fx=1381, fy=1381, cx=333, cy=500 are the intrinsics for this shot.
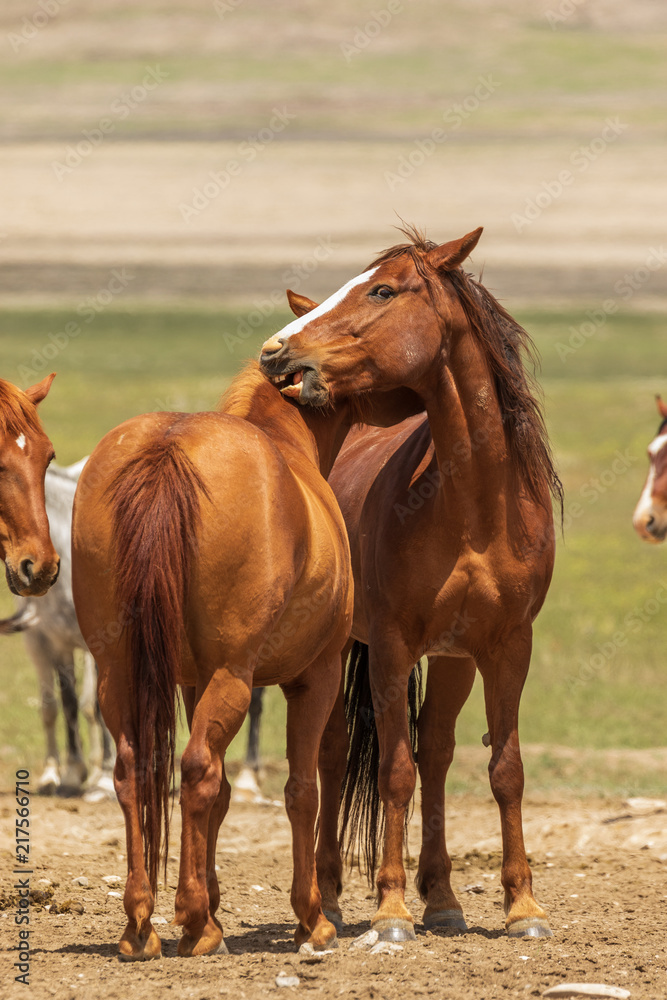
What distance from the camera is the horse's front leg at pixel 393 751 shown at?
571cm

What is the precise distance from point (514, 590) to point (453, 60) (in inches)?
3495

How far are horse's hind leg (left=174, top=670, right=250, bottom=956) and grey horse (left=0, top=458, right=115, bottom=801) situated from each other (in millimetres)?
4682

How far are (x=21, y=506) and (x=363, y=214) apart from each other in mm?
45260

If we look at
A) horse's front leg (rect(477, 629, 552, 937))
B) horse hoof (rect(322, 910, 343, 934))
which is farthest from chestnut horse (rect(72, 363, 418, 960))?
horse hoof (rect(322, 910, 343, 934))

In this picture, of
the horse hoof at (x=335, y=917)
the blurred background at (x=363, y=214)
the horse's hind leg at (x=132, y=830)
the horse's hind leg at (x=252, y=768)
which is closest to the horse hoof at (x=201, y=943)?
the horse's hind leg at (x=132, y=830)

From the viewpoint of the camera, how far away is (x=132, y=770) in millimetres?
4805

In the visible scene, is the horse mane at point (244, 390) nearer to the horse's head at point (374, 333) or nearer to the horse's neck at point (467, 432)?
the horse's head at point (374, 333)

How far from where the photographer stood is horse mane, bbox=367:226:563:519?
580cm

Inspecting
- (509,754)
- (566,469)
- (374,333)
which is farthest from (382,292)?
(566,469)

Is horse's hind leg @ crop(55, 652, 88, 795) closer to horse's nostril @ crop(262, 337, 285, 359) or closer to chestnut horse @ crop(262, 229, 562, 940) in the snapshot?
chestnut horse @ crop(262, 229, 562, 940)

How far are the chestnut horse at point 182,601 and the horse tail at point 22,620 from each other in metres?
2.91

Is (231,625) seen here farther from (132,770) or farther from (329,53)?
(329,53)

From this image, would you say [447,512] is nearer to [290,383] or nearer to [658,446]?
[290,383]

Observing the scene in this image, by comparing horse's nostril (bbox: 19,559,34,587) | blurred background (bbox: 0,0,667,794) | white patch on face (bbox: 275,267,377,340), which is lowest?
horse's nostril (bbox: 19,559,34,587)
